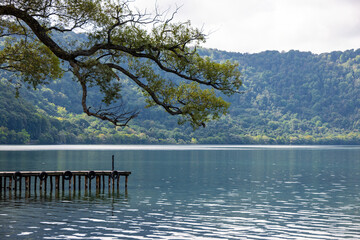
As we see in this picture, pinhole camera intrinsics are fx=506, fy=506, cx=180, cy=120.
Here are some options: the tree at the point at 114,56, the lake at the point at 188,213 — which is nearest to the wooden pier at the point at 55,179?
the lake at the point at 188,213

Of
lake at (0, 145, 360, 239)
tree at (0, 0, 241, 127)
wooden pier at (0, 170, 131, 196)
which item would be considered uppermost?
tree at (0, 0, 241, 127)

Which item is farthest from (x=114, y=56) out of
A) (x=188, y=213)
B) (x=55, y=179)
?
(x=55, y=179)

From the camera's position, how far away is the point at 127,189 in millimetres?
50406

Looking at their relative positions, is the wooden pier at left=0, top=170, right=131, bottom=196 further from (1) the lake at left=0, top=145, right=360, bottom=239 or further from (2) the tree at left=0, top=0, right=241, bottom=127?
(2) the tree at left=0, top=0, right=241, bottom=127

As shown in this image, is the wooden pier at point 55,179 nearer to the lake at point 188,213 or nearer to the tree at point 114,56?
the lake at point 188,213

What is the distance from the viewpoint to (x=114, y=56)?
1222 inches

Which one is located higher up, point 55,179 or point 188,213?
point 55,179

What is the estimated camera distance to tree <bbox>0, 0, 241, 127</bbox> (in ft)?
88.0

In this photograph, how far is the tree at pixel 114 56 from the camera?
88.0 feet

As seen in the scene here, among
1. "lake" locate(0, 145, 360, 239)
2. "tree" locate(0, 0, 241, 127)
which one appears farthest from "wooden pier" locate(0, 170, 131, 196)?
"tree" locate(0, 0, 241, 127)

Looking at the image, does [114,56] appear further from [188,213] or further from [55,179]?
[55,179]

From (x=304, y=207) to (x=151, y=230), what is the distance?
53.4ft

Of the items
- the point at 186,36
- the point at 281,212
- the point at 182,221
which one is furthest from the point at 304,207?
the point at 186,36

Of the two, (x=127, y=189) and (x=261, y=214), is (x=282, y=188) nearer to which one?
(x=127, y=189)
